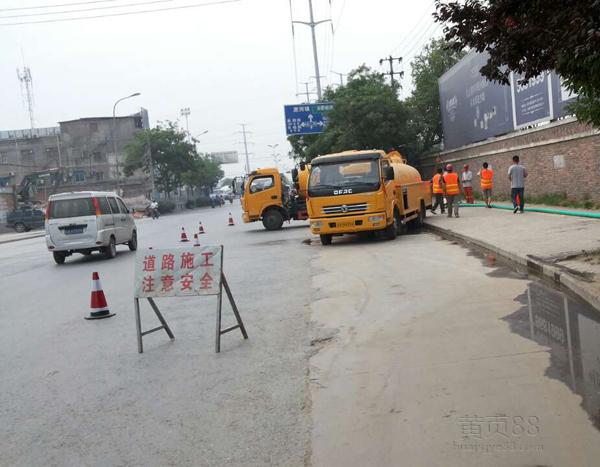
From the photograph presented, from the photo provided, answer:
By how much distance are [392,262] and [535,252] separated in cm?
292

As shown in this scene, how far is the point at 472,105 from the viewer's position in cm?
3000

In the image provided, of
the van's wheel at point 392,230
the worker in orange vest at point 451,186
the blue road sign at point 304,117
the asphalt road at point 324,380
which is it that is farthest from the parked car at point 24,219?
the asphalt road at point 324,380

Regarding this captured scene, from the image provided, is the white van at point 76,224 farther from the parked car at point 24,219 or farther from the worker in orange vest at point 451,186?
the parked car at point 24,219

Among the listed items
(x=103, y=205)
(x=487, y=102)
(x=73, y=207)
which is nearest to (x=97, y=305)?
(x=73, y=207)

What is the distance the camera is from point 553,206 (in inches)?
791

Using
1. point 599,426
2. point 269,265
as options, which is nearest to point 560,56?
point 599,426

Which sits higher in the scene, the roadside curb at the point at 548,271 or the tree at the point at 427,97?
the tree at the point at 427,97

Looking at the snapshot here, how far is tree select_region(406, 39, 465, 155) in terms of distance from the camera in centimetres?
4172

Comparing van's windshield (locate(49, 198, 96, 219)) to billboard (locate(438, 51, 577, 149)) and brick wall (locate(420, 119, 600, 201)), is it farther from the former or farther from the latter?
brick wall (locate(420, 119, 600, 201))

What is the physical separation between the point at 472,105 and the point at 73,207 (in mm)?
19254

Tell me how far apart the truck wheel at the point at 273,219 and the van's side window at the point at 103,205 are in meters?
7.52

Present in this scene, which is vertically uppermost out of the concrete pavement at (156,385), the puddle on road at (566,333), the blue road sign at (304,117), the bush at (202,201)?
the blue road sign at (304,117)

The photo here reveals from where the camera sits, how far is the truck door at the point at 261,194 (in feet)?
80.8

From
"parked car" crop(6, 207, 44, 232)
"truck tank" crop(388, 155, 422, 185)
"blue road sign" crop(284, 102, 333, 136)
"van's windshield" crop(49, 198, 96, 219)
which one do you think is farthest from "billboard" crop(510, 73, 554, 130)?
"parked car" crop(6, 207, 44, 232)
